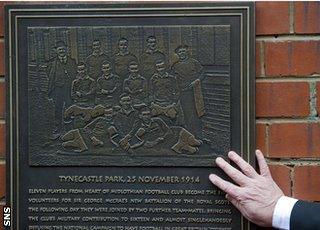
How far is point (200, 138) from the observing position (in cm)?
214

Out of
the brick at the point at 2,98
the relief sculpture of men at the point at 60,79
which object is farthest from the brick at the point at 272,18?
the brick at the point at 2,98

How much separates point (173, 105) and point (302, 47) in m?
0.56

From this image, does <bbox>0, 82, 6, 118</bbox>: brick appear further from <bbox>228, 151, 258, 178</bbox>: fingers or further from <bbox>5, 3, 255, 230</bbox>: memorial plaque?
<bbox>228, 151, 258, 178</bbox>: fingers

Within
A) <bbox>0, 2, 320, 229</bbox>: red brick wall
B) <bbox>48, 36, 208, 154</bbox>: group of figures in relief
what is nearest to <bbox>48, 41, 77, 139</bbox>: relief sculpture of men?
<bbox>48, 36, 208, 154</bbox>: group of figures in relief

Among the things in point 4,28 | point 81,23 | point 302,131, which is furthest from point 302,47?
point 4,28

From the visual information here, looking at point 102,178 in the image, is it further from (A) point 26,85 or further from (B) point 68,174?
(A) point 26,85

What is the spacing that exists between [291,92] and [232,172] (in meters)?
0.40

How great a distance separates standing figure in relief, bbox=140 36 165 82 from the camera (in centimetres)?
215

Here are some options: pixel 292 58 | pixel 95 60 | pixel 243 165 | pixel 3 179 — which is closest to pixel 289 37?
pixel 292 58

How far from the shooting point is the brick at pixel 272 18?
2.14 metres

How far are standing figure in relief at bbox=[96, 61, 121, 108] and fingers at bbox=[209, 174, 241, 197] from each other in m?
0.49

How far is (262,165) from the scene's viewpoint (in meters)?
2.07

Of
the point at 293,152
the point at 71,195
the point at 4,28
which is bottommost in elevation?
the point at 71,195

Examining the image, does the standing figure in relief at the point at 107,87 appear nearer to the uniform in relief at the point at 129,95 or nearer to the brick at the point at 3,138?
the uniform in relief at the point at 129,95
